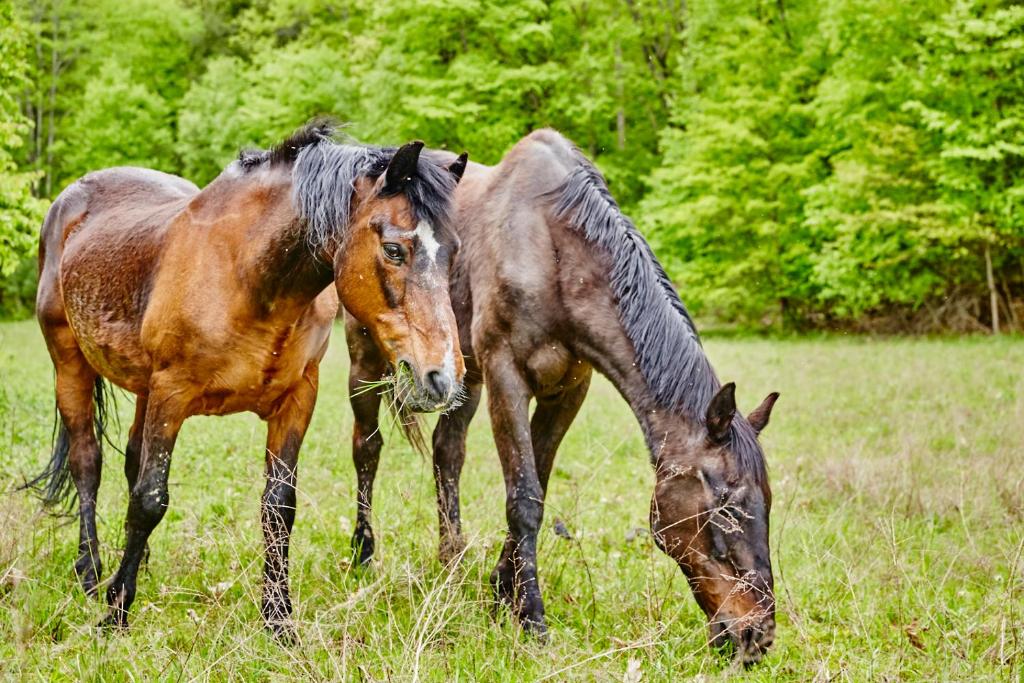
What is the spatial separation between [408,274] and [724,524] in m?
1.65

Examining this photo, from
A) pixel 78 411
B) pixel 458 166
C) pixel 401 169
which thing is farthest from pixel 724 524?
pixel 78 411

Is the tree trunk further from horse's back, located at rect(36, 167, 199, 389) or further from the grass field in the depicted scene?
horse's back, located at rect(36, 167, 199, 389)

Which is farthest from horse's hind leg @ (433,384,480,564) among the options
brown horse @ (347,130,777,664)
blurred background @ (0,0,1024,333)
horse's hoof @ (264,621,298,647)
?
blurred background @ (0,0,1024,333)

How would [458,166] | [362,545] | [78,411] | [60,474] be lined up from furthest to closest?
1. [362,545]
2. [60,474]
3. [78,411]
4. [458,166]

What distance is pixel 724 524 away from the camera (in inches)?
141

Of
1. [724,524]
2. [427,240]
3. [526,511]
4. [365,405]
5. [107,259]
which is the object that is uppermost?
[427,240]

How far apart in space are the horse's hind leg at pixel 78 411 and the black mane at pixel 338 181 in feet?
6.49

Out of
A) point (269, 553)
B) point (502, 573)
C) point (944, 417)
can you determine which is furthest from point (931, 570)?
point (944, 417)

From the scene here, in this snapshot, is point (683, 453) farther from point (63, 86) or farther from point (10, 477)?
point (63, 86)

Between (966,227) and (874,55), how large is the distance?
5123mm

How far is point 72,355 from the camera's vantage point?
15.6 ft

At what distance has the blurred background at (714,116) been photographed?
1981 centimetres

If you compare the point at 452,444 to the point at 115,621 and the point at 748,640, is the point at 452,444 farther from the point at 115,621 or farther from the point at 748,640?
the point at 748,640

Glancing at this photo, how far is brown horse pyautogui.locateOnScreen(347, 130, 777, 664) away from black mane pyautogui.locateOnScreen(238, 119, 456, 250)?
1.05 m
